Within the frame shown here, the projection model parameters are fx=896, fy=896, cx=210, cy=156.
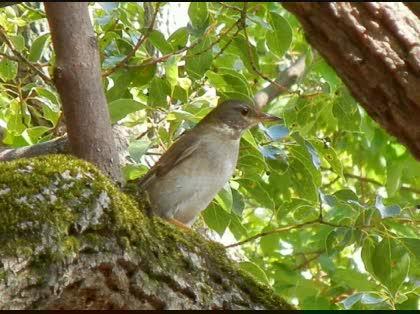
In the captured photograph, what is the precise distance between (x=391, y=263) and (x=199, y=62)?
4.48ft

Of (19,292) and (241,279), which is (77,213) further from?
(241,279)

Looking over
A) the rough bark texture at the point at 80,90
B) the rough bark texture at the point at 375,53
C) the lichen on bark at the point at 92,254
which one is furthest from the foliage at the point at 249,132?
the rough bark texture at the point at 375,53

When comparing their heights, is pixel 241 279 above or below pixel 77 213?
below

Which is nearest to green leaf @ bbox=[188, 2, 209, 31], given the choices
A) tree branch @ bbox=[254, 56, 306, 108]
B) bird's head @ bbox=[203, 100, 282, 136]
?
bird's head @ bbox=[203, 100, 282, 136]

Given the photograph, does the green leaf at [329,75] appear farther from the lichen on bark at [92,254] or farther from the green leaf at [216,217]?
the lichen on bark at [92,254]

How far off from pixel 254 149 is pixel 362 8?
7.97 ft

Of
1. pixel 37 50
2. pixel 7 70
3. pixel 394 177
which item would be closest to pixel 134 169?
pixel 37 50

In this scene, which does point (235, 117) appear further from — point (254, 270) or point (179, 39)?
point (254, 270)

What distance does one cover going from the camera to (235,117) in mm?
4879

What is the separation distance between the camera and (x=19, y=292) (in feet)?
7.95

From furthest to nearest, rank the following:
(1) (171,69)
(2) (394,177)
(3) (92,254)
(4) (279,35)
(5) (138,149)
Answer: (2) (394,177), (4) (279,35), (1) (171,69), (5) (138,149), (3) (92,254)

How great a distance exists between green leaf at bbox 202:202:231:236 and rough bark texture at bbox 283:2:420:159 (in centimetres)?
243

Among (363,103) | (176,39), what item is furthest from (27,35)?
(363,103)

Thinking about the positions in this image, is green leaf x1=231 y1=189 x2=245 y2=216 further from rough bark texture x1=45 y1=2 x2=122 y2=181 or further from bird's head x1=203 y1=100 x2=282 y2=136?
rough bark texture x1=45 y1=2 x2=122 y2=181
